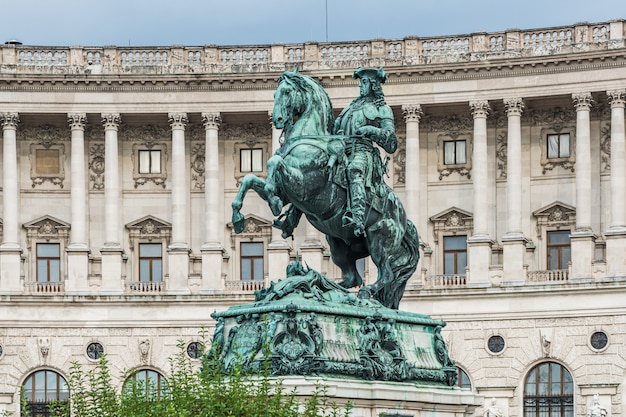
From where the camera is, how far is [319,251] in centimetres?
8562

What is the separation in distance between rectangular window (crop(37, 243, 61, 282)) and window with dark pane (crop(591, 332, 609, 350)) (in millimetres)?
23743

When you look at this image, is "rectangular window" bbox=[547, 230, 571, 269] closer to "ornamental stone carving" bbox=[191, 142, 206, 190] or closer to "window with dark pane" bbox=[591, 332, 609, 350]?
"window with dark pane" bbox=[591, 332, 609, 350]

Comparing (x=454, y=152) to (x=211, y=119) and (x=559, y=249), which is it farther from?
(x=211, y=119)

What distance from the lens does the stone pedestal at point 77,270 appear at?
85.5 m

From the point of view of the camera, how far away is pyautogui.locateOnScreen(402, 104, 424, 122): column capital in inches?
3376

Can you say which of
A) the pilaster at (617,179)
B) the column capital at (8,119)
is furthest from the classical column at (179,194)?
the pilaster at (617,179)

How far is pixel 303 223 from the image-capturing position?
86.8 meters

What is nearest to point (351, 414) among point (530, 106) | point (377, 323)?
point (377, 323)

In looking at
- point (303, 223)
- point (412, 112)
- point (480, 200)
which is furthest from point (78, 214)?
point (480, 200)

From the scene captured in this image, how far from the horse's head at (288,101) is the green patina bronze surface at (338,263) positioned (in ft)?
0.05

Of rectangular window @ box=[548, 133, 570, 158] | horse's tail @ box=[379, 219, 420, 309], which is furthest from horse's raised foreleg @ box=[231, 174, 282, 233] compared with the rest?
rectangular window @ box=[548, 133, 570, 158]

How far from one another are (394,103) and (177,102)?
9628 millimetres

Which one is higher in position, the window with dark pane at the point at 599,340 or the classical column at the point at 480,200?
the classical column at the point at 480,200

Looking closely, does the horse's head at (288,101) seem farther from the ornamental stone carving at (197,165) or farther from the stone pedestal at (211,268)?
the ornamental stone carving at (197,165)
